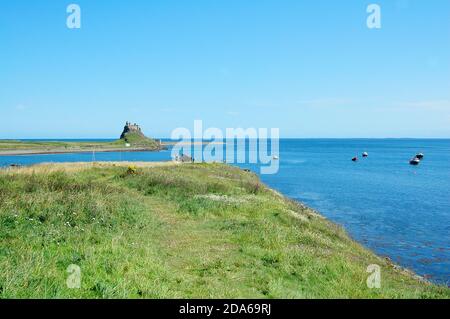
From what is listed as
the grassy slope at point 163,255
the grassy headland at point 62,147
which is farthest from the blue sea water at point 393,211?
the grassy headland at point 62,147

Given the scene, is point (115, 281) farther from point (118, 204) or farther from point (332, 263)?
point (118, 204)

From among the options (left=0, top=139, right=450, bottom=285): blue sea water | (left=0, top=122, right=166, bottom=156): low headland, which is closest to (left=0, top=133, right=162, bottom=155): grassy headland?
(left=0, top=122, right=166, bottom=156): low headland

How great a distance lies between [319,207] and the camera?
142ft

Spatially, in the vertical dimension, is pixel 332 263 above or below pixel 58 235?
below

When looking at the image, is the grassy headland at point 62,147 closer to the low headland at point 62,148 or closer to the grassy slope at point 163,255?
the low headland at point 62,148

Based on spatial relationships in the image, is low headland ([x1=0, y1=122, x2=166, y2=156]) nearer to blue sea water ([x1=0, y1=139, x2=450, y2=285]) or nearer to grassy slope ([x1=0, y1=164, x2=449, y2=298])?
blue sea water ([x1=0, y1=139, x2=450, y2=285])

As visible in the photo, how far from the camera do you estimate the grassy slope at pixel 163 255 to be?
8.77 m

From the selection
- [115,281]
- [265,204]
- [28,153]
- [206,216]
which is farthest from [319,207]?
[28,153]

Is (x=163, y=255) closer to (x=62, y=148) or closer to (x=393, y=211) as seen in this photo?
(x=393, y=211)

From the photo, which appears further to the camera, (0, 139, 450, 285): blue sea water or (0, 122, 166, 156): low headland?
(0, 122, 166, 156): low headland

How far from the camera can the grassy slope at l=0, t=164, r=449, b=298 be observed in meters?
8.77

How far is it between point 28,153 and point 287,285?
458ft

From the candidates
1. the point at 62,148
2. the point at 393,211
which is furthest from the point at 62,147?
the point at 393,211

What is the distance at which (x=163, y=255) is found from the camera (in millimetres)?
Answer: 12133
